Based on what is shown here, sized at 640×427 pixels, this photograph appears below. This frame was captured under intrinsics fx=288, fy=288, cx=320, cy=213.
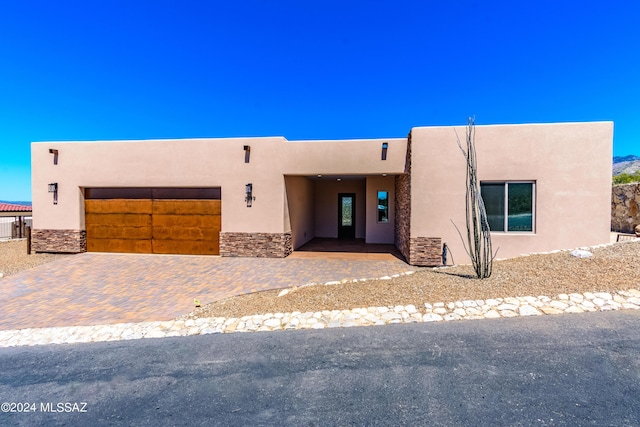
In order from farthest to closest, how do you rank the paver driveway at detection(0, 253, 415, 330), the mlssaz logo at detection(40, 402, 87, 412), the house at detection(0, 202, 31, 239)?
the house at detection(0, 202, 31, 239) → the paver driveway at detection(0, 253, 415, 330) → the mlssaz logo at detection(40, 402, 87, 412)

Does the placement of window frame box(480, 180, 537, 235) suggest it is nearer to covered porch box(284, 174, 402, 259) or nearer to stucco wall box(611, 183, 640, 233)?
covered porch box(284, 174, 402, 259)

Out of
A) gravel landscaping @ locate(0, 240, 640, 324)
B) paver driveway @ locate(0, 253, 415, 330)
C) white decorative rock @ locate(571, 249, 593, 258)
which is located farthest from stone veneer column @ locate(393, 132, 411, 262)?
white decorative rock @ locate(571, 249, 593, 258)

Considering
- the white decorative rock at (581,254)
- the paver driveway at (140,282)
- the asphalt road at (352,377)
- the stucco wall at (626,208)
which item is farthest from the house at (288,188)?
the stucco wall at (626,208)

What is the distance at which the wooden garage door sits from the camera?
11.3 m

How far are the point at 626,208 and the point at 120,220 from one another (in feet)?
81.9

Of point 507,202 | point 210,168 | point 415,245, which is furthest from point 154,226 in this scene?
point 507,202

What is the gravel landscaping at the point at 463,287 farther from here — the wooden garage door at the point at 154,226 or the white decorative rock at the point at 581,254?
the wooden garage door at the point at 154,226

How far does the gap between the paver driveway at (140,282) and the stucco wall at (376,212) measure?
3.28 meters

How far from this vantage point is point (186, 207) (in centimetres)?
1138

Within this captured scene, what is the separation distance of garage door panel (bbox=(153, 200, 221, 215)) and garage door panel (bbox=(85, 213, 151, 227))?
0.57 metres

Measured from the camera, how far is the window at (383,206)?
14.0 m

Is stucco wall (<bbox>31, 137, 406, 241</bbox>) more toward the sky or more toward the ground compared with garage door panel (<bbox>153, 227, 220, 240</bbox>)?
more toward the sky

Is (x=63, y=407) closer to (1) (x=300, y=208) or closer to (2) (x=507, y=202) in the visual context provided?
(1) (x=300, y=208)

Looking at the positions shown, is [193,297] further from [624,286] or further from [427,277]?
[624,286]
